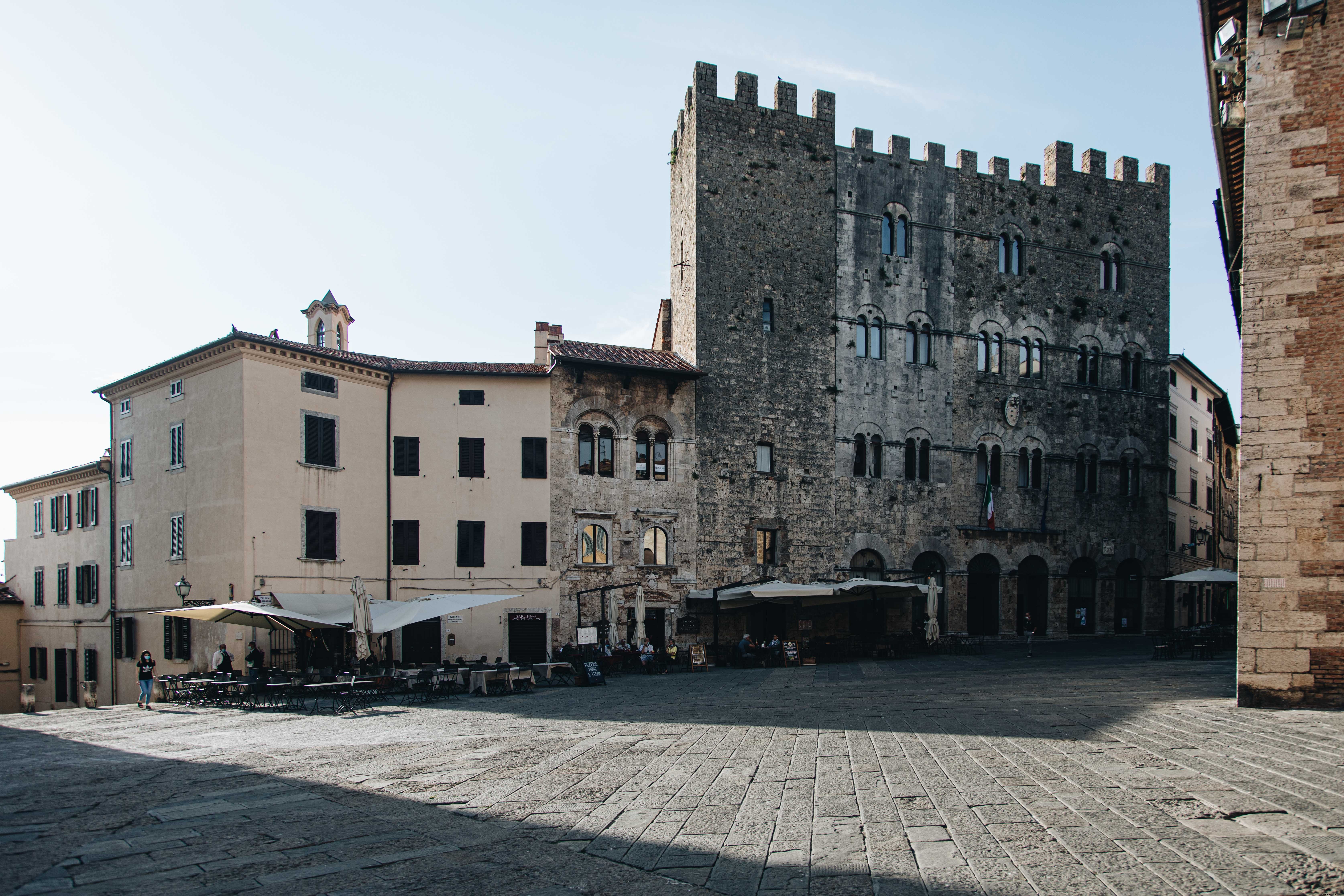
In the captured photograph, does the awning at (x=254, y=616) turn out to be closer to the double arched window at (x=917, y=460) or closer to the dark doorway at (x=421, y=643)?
the dark doorway at (x=421, y=643)

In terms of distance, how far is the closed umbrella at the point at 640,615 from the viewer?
84.9 feet

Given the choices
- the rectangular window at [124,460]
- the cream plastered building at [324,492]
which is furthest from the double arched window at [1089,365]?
the rectangular window at [124,460]

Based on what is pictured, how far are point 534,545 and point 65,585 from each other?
60.7 feet

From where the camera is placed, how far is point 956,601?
1291 inches

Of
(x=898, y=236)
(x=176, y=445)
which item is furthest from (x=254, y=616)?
(x=898, y=236)

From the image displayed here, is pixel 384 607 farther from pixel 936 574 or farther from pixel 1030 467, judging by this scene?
pixel 1030 467

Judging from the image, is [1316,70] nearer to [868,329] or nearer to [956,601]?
[868,329]

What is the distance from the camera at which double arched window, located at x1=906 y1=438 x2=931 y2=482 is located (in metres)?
33.0

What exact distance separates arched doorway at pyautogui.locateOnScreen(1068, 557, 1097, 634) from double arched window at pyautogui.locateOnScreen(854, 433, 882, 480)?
335 inches

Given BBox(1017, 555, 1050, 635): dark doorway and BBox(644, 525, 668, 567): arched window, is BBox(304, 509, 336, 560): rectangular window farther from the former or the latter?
BBox(1017, 555, 1050, 635): dark doorway

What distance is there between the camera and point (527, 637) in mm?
28156

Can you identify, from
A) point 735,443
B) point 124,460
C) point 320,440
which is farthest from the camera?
point 735,443

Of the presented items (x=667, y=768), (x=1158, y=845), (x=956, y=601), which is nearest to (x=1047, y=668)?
(x=956, y=601)

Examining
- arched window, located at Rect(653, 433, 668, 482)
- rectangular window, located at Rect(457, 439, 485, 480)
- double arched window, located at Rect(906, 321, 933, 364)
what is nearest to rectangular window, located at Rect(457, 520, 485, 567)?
rectangular window, located at Rect(457, 439, 485, 480)
